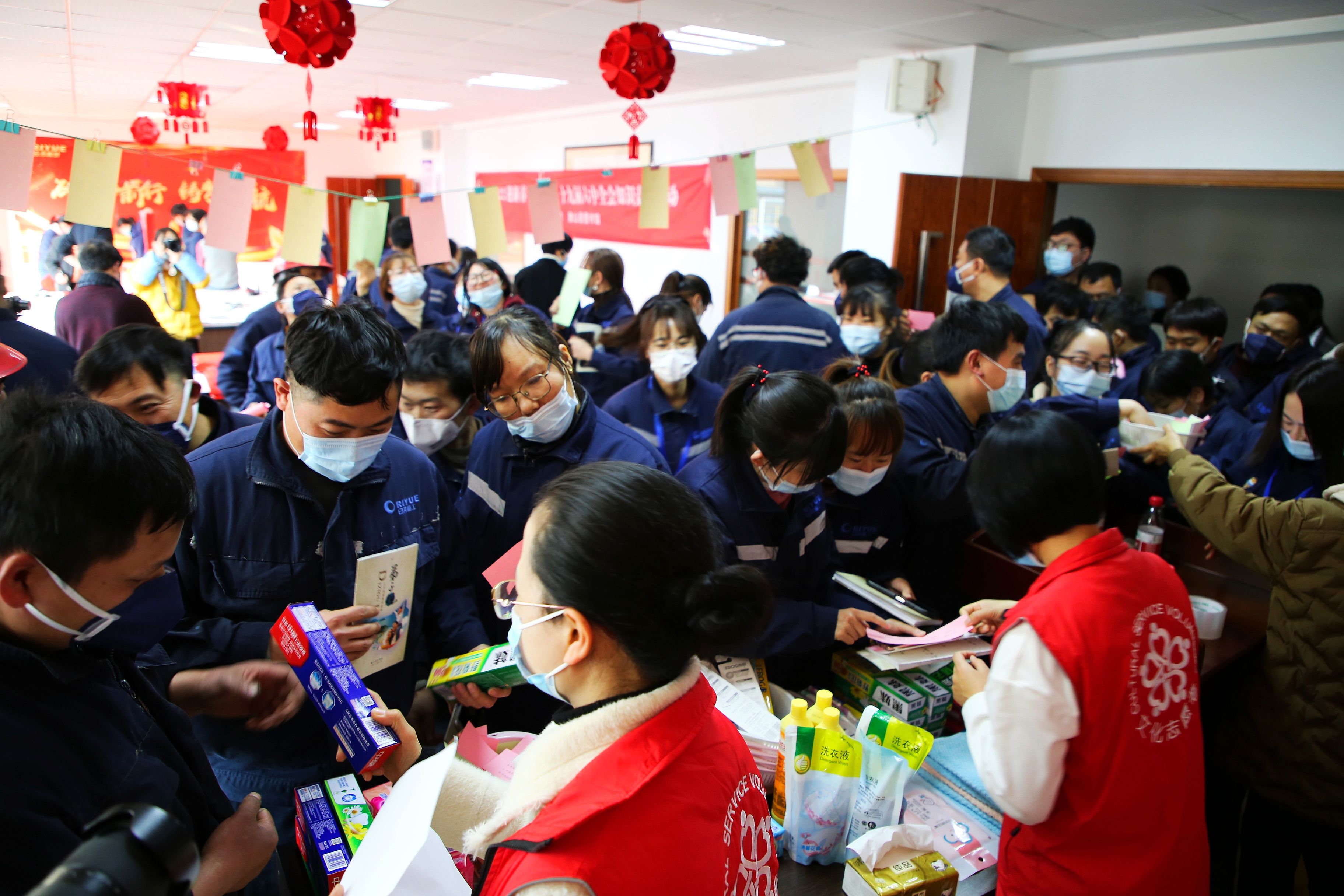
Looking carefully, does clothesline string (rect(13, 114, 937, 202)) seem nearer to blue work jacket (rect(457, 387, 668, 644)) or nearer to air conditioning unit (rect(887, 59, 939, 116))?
air conditioning unit (rect(887, 59, 939, 116))

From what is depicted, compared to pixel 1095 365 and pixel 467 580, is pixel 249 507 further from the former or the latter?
pixel 1095 365

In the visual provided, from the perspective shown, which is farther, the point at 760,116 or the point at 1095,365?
the point at 760,116

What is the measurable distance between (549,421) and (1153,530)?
2017 mm

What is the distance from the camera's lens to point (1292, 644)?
202cm

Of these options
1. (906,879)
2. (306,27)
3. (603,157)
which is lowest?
(906,879)

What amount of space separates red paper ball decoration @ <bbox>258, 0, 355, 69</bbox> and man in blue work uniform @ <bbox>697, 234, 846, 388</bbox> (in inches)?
80.6

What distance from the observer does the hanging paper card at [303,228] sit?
364 centimetres

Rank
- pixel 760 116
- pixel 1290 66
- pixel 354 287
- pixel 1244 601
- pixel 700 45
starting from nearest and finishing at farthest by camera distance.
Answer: pixel 1244 601 < pixel 1290 66 < pixel 354 287 < pixel 700 45 < pixel 760 116

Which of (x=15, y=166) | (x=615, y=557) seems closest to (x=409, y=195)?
(x=15, y=166)

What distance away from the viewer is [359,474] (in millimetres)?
1657

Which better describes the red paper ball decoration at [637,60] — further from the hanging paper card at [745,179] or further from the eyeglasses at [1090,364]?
the eyeglasses at [1090,364]

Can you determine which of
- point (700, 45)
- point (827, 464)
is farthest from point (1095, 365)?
point (700, 45)

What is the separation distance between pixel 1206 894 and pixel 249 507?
1.91 metres

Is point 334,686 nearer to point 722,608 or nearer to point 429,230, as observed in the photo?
point 722,608
